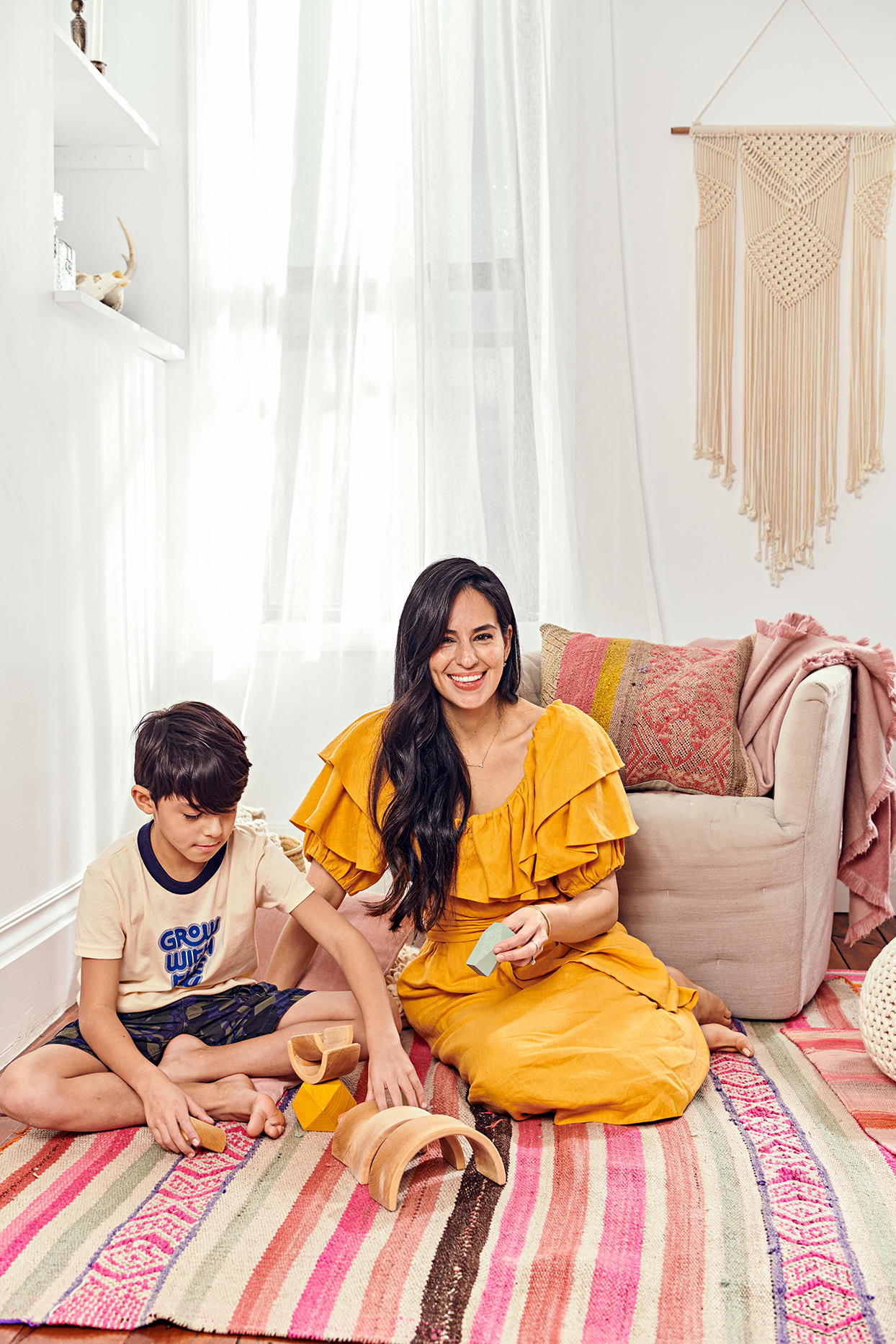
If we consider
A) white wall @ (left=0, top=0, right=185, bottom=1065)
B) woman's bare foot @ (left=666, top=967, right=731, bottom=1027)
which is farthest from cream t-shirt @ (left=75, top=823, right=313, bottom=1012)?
woman's bare foot @ (left=666, top=967, right=731, bottom=1027)

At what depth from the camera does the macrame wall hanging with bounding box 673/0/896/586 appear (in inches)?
109

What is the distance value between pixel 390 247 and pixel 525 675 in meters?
1.20

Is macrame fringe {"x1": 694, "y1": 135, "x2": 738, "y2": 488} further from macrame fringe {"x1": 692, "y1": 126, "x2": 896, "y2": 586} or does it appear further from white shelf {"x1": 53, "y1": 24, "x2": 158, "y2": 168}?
white shelf {"x1": 53, "y1": 24, "x2": 158, "y2": 168}

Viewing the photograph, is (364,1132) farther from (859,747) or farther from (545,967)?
(859,747)

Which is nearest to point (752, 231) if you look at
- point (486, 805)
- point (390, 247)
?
point (390, 247)

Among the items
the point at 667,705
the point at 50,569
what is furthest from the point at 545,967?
the point at 50,569

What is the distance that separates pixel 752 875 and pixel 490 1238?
3.00 feet

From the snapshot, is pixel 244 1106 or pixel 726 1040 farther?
pixel 726 1040

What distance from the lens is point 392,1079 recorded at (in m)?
1.50

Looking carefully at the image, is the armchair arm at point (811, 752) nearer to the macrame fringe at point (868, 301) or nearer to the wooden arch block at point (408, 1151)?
the wooden arch block at point (408, 1151)

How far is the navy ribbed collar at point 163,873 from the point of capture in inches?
64.7

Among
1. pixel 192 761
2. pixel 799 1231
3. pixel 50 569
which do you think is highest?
pixel 50 569

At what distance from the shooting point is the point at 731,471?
9.42 feet

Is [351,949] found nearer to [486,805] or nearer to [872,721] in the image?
[486,805]
